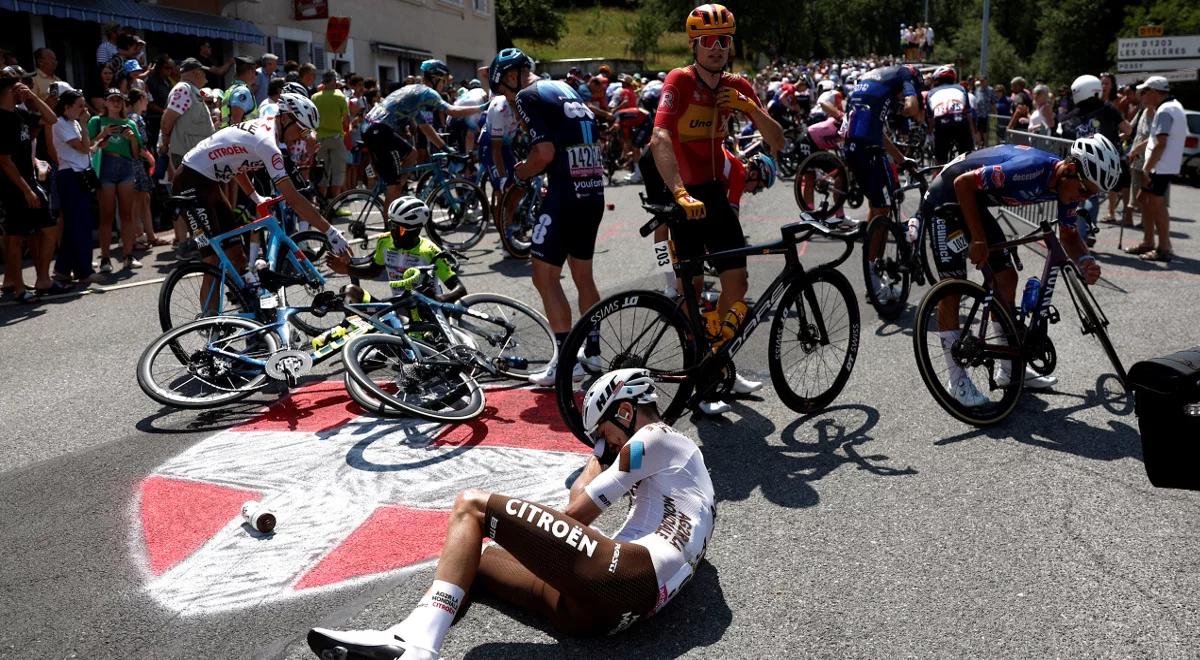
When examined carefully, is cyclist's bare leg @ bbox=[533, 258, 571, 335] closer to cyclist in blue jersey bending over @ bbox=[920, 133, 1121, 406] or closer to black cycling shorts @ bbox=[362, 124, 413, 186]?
cyclist in blue jersey bending over @ bbox=[920, 133, 1121, 406]

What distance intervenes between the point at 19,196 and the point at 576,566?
8603 mm

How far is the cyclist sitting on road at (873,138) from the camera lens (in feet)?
31.2

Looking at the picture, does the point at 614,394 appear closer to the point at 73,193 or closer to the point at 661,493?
the point at 661,493

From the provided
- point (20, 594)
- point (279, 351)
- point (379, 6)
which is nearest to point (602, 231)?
point (279, 351)

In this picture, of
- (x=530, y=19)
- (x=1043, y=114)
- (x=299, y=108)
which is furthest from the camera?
(x=530, y=19)

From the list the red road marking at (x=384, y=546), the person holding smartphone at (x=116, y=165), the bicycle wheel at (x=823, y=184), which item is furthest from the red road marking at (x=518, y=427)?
the bicycle wheel at (x=823, y=184)

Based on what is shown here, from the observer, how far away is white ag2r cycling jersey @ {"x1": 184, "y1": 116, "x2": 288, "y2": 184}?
7.66 m

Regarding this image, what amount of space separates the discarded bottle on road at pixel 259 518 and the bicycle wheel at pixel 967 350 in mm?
3655

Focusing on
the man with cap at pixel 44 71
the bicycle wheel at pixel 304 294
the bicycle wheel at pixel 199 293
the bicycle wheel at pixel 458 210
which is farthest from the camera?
the bicycle wheel at pixel 458 210

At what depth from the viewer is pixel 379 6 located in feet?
108

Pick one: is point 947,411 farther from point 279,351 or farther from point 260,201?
point 260,201

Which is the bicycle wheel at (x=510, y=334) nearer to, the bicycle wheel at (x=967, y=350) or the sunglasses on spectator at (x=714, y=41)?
the sunglasses on spectator at (x=714, y=41)

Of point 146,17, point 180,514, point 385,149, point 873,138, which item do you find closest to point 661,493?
point 180,514

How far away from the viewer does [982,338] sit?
6141 millimetres
